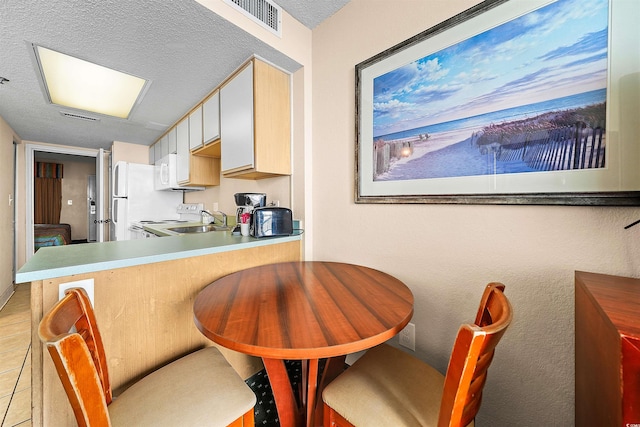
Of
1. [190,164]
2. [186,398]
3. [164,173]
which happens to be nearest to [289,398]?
[186,398]

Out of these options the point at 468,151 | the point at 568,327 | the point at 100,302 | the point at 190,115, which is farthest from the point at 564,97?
the point at 190,115

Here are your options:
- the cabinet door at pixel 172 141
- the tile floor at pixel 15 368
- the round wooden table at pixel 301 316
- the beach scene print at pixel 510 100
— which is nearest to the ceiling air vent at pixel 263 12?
the beach scene print at pixel 510 100

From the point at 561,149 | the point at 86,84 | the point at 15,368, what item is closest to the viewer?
the point at 561,149

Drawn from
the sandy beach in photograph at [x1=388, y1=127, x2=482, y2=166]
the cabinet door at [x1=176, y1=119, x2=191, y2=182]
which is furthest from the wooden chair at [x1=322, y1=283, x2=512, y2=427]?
the cabinet door at [x1=176, y1=119, x2=191, y2=182]

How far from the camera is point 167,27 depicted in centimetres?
139

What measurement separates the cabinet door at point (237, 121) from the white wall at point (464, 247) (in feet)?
1.63

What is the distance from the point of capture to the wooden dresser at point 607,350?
438 millimetres

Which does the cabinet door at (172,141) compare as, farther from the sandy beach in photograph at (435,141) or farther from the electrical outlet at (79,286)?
the sandy beach in photograph at (435,141)

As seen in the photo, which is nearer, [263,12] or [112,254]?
[112,254]

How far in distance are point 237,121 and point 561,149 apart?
1.83m

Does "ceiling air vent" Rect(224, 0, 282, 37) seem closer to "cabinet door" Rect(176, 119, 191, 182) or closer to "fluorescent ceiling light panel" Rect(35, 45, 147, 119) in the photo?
"fluorescent ceiling light panel" Rect(35, 45, 147, 119)

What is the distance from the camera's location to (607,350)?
0.52m

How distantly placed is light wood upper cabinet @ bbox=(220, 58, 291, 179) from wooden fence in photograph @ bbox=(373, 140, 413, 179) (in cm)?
71

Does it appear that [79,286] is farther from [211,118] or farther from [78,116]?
[78,116]
